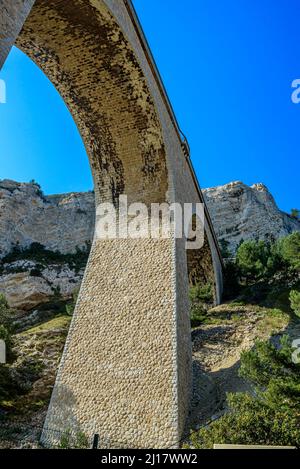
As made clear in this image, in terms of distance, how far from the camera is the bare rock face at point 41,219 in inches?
1080

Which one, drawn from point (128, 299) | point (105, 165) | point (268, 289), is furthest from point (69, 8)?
point (268, 289)

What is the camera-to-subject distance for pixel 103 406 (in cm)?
714

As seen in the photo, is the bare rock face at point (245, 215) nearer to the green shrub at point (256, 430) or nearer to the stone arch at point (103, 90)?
the stone arch at point (103, 90)

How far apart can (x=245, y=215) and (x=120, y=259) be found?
22.8m

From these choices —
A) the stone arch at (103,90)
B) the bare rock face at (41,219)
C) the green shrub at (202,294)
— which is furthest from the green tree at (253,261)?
the bare rock face at (41,219)

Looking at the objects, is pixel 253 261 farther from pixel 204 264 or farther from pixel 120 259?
pixel 120 259

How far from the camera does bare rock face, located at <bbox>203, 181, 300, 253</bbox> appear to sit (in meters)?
29.1

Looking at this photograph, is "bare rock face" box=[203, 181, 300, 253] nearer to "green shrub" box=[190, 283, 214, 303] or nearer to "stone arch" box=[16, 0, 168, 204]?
"green shrub" box=[190, 283, 214, 303]

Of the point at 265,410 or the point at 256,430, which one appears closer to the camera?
the point at 256,430

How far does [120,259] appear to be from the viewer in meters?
9.14

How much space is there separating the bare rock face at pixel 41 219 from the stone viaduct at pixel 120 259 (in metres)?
18.2

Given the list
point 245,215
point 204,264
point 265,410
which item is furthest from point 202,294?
point 245,215
